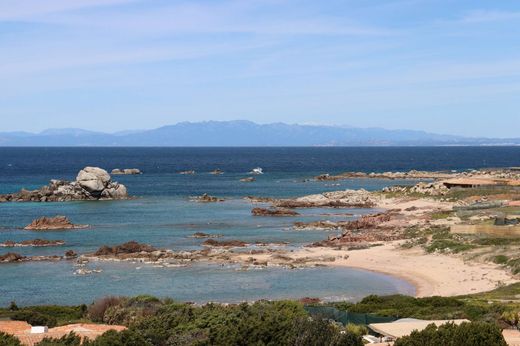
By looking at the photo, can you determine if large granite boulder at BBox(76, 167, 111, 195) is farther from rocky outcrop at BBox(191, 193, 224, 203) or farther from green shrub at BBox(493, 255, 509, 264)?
green shrub at BBox(493, 255, 509, 264)

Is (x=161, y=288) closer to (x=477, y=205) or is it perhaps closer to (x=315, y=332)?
(x=315, y=332)

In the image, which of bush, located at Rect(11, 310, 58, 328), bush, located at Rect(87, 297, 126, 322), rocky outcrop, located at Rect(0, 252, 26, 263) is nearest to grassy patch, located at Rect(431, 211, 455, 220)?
rocky outcrop, located at Rect(0, 252, 26, 263)

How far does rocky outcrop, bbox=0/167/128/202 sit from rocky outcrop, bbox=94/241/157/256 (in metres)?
44.8

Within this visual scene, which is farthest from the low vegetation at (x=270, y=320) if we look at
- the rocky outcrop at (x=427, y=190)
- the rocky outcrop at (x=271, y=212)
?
the rocky outcrop at (x=427, y=190)

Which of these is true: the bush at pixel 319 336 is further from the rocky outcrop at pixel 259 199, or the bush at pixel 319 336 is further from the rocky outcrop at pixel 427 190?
the rocky outcrop at pixel 427 190

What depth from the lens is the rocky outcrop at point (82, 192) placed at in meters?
97.6

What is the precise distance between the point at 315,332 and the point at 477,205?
5367 cm

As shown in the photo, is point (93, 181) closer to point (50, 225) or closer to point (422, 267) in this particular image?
point (50, 225)

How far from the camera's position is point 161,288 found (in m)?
42.2

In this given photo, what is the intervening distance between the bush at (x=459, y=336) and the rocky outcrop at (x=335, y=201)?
214ft

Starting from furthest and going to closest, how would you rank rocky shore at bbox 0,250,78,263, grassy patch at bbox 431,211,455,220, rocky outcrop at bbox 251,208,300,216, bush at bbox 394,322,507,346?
rocky outcrop at bbox 251,208,300,216
grassy patch at bbox 431,211,455,220
rocky shore at bbox 0,250,78,263
bush at bbox 394,322,507,346

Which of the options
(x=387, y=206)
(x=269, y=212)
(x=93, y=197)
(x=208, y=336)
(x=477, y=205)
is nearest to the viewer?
(x=208, y=336)

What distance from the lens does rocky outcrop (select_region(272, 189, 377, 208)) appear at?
87000 mm

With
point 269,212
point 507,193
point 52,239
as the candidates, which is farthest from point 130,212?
point 507,193
